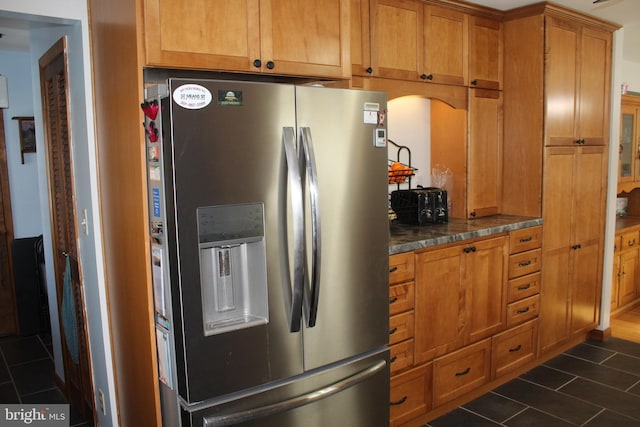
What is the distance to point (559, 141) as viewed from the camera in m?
3.57

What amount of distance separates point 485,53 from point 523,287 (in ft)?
5.21

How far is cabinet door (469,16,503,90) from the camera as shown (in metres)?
3.36

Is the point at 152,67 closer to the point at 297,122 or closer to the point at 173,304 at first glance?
the point at 297,122

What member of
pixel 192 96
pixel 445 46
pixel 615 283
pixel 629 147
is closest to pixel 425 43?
pixel 445 46

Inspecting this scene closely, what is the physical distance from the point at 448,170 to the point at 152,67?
230 centimetres

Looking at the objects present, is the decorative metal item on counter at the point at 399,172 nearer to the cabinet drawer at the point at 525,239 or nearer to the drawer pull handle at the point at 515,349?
the cabinet drawer at the point at 525,239

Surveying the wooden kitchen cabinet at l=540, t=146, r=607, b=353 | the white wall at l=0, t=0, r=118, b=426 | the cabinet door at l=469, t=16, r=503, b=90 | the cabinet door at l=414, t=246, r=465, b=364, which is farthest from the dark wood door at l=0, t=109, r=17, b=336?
the wooden kitchen cabinet at l=540, t=146, r=607, b=353

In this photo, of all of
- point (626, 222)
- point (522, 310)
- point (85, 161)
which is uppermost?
point (85, 161)

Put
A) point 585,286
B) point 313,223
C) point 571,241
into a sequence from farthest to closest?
point 585,286
point 571,241
point 313,223

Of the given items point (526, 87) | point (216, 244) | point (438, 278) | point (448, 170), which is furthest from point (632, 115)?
point (216, 244)

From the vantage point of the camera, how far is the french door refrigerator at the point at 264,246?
68.0 inches

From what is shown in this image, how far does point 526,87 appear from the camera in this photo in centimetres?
351

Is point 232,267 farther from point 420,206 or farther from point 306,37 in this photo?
point 420,206

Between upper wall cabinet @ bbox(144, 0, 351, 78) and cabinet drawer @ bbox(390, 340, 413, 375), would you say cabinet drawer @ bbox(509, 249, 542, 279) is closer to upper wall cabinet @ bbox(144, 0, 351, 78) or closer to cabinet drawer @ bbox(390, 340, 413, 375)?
cabinet drawer @ bbox(390, 340, 413, 375)
